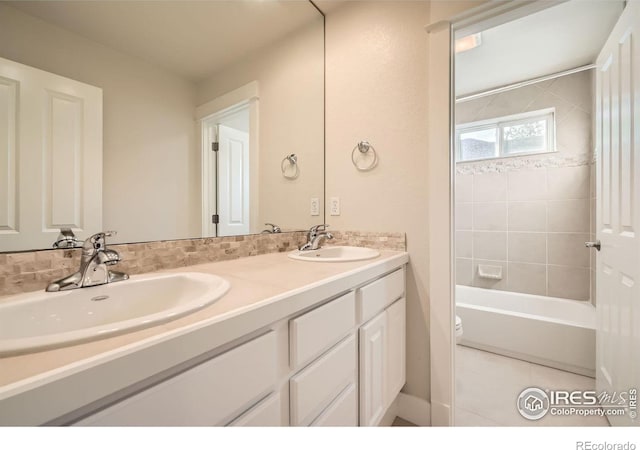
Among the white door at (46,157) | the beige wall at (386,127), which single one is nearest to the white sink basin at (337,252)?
the beige wall at (386,127)

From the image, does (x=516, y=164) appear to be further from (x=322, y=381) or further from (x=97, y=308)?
(x=97, y=308)

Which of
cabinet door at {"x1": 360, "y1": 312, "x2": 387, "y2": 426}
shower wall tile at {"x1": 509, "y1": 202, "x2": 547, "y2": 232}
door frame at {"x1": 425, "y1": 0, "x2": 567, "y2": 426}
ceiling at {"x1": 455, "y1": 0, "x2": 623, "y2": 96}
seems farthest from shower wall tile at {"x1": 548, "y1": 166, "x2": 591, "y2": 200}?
cabinet door at {"x1": 360, "y1": 312, "x2": 387, "y2": 426}

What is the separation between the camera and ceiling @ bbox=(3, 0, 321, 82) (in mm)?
814

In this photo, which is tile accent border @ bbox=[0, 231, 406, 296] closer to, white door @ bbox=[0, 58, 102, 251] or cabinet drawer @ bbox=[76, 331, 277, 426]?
white door @ bbox=[0, 58, 102, 251]

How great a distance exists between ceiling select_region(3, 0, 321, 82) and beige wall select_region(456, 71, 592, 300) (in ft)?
7.76

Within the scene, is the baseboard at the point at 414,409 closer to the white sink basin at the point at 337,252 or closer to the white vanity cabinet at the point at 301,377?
the white vanity cabinet at the point at 301,377

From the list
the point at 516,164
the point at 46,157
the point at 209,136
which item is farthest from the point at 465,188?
the point at 46,157

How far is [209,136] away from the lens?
1157 millimetres

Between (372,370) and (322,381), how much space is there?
35 centimetres

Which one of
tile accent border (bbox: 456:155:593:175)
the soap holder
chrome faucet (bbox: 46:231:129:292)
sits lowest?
the soap holder

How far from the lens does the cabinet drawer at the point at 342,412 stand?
2.66 feet

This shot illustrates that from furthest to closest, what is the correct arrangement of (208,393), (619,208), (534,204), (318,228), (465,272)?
(465,272), (534,204), (318,228), (619,208), (208,393)

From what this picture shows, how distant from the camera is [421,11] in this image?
136 centimetres

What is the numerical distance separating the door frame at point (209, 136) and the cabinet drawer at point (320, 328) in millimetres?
634
